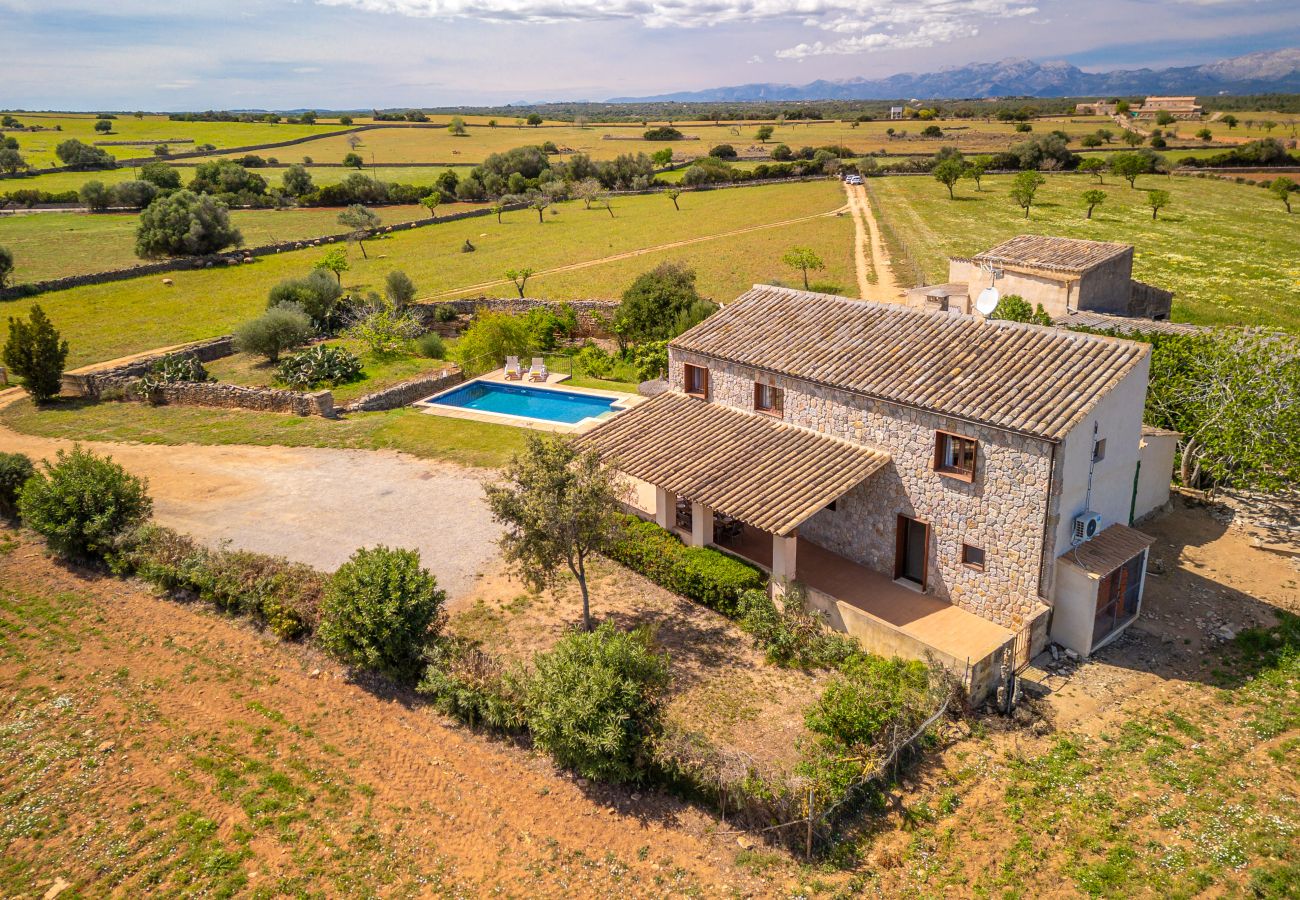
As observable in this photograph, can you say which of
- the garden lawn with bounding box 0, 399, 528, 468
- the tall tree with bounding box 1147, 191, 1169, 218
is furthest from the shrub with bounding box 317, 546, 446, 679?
the tall tree with bounding box 1147, 191, 1169, 218

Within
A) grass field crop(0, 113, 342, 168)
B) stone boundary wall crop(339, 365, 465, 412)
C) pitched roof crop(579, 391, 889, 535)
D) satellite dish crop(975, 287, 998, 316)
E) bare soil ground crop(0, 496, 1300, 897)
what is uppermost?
grass field crop(0, 113, 342, 168)

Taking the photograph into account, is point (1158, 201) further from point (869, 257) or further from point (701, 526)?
point (701, 526)

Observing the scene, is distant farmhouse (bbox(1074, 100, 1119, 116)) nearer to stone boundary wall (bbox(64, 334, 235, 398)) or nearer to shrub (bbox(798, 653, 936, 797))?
stone boundary wall (bbox(64, 334, 235, 398))

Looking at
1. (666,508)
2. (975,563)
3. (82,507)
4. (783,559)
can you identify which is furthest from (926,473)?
(82,507)

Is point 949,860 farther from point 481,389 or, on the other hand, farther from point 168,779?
point 481,389

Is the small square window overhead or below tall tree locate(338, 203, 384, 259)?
below
